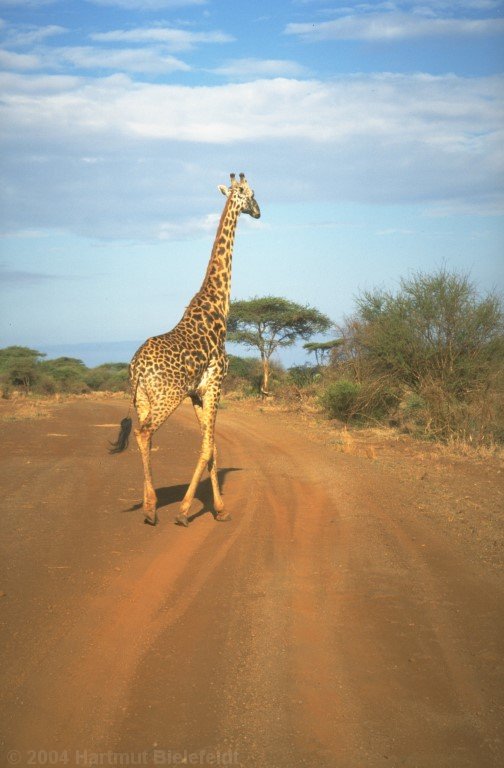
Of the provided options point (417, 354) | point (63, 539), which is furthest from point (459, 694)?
point (417, 354)

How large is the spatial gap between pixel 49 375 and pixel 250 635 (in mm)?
34431

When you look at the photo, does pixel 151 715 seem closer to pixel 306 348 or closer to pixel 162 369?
pixel 162 369

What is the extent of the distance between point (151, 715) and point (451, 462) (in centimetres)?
899

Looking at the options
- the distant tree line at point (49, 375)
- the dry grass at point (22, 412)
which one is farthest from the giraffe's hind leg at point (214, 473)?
the distant tree line at point (49, 375)

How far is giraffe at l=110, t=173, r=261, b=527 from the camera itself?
7781mm

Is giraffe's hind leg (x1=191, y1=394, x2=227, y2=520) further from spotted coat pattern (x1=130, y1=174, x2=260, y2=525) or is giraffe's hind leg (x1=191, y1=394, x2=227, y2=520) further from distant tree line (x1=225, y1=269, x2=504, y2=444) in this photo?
distant tree line (x1=225, y1=269, x2=504, y2=444)

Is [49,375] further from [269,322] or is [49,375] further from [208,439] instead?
[208,439]

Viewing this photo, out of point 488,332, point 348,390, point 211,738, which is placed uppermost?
point 488,332

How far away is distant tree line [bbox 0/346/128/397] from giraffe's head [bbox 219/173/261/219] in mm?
19995

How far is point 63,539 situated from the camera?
264 inches

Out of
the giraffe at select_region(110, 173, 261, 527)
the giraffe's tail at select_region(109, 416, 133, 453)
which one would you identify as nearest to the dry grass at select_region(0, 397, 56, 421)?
the giraffe's tail at select_region(109, 416, 133, 453)

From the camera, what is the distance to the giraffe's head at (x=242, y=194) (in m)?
9.70

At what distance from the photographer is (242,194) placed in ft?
32.0

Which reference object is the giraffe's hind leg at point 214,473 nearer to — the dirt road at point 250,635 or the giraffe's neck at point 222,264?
the dirt road at point 250,635
